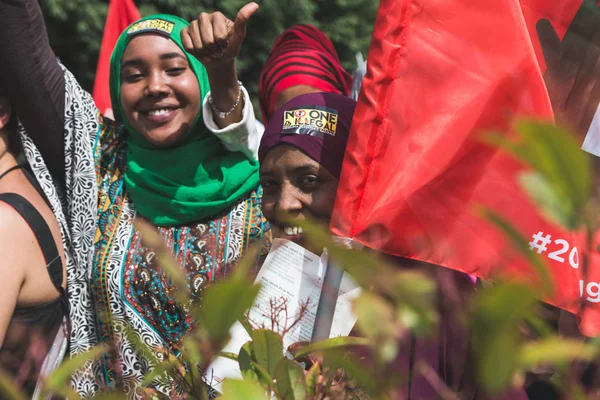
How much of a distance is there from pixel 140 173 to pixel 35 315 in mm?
539

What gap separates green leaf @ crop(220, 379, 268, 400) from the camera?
1.23ft

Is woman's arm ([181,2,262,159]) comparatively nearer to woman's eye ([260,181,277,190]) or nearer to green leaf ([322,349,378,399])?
woman's eye ([260,181,277,190])

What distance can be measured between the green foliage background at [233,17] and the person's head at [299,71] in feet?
6.98

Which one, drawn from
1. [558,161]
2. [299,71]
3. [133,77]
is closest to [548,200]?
[558,161]

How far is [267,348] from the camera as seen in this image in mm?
508

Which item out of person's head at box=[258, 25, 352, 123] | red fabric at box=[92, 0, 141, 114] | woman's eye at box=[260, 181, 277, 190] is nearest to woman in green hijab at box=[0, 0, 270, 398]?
woman's eye at box=[260, 181, 277, 190]

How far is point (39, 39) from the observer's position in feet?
7.59

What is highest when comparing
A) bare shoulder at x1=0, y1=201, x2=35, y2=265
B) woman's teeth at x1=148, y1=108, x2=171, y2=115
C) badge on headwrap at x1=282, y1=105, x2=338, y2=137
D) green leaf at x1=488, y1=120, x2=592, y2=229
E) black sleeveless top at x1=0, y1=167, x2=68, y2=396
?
green leaf at x1=488, y1=120, x2=592, y2=229

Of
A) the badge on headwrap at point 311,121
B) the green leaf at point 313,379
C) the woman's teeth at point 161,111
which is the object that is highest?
the green leaf at point 313,379

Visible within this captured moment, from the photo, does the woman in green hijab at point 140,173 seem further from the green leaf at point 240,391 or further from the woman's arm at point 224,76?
the green leaf at point 240,391

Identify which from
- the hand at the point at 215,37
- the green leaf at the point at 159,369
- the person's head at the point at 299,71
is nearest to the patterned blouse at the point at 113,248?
the hand at the point at 215,37

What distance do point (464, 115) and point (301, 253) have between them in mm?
516

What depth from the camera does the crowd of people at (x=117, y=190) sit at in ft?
7.22

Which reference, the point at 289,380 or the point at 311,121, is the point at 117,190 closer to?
the point at 311,121
